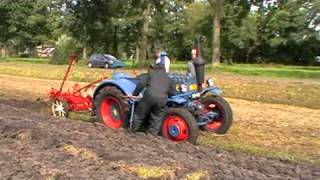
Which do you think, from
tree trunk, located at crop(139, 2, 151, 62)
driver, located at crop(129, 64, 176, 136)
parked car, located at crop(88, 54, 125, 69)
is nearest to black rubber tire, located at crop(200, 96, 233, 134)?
driver, located at crop(129, 64, 176, 136)

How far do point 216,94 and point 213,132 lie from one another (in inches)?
27.9

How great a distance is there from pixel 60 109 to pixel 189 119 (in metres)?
3.94

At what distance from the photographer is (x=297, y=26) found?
66312 mm

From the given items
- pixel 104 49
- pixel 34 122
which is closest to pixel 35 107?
pixel 34 122

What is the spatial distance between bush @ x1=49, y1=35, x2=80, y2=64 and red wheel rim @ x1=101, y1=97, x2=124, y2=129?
4299 centimetres

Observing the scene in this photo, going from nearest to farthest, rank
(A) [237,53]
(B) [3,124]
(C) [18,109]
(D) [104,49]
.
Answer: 1. (B) [3,124]
2. (C) [18,109]
3. (D) [104,49]
4. (A) [237,53]

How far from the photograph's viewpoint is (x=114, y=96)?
11.2 m

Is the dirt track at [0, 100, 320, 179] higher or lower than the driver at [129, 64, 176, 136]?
lower

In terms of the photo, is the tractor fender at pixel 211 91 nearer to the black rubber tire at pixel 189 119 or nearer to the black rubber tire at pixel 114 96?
the black rubber tire at pixel 189 119

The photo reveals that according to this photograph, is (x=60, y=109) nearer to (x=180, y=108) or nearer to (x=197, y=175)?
(x=180, y=108)

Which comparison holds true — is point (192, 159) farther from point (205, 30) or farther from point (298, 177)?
point (205, 30)

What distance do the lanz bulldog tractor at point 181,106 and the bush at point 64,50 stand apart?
43.1 metres

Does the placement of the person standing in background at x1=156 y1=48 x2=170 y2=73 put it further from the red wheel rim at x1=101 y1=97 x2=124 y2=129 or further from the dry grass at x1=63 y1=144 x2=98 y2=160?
the dry grass at x1=63 y1=144 x2=98 y2=160

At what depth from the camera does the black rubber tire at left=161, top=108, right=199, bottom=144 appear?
9.45 metres
